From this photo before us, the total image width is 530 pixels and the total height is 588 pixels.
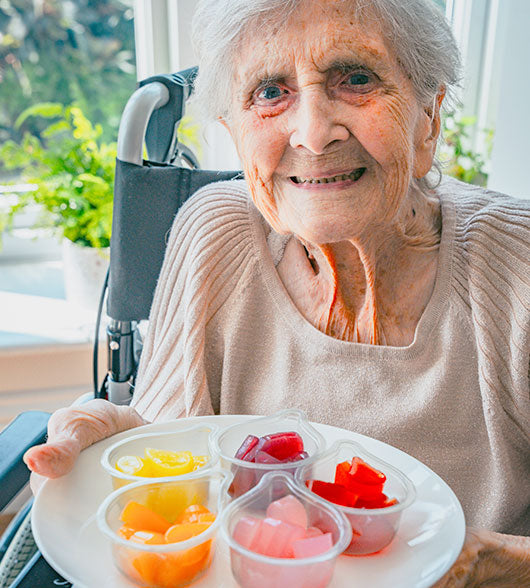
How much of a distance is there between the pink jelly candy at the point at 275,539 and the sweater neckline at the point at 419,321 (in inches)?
20.1

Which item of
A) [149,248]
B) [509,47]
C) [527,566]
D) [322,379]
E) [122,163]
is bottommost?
[527,566]

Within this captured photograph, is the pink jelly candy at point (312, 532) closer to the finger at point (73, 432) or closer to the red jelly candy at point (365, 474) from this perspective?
the red jelly candy at point (365, 474)

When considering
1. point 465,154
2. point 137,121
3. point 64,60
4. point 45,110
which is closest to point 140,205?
point 137,121

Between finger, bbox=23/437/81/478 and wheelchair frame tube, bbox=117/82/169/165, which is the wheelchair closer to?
wheelchair frame tube, bbox=117/82/169/165

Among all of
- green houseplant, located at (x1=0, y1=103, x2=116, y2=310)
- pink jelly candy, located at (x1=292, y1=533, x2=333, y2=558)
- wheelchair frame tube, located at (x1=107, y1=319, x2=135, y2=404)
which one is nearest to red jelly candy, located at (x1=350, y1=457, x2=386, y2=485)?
pink jelly candy, located at (x1=292, y1=533, x2=333, y2=558)

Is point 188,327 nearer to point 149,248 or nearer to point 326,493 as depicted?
point 149,248

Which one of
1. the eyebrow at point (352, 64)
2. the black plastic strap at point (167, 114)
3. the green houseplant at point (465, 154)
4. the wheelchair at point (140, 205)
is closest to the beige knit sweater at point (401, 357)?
the wheelchair at point (140, 205)

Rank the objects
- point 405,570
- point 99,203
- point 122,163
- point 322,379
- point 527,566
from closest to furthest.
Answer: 1. point 405,570
2. point 527,566
3. point 322,379
4. point 122,163
5. point 99,203

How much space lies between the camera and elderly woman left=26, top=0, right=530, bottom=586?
981mm

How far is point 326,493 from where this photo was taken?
0.77 metres

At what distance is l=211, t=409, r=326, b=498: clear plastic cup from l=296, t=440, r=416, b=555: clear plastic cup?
19 millimetres

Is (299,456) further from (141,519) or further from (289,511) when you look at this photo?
(141,519)

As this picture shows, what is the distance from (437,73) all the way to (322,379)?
0.54 metres

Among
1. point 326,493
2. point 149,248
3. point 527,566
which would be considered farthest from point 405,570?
point 149,248
